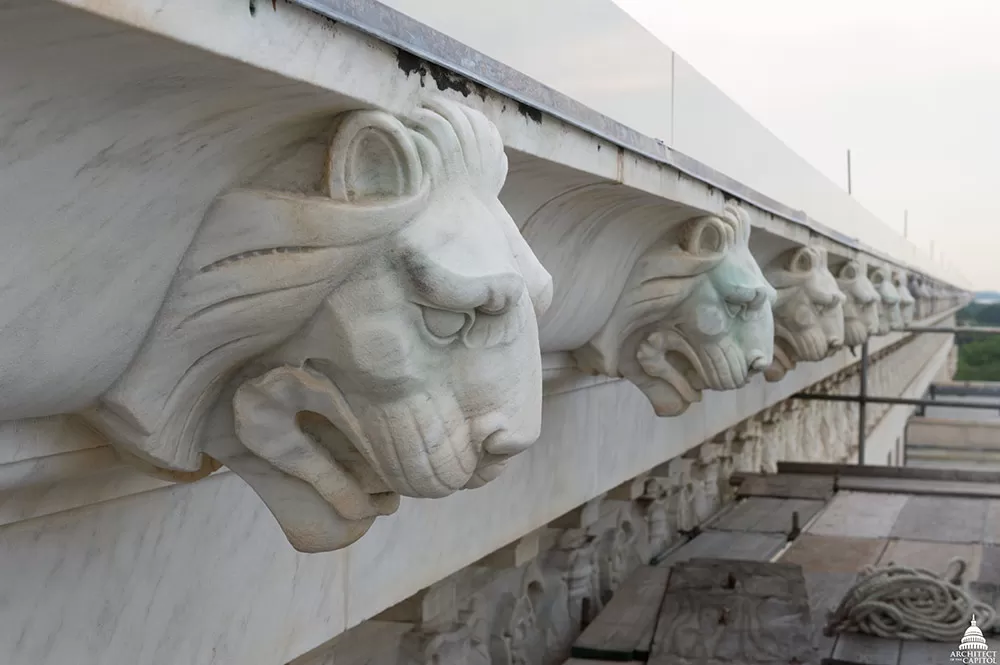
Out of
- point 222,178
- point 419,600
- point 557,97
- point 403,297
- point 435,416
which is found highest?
point 557,97

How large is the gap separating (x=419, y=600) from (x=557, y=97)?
3.88 ft

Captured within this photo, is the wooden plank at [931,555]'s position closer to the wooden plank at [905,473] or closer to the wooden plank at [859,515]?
the wooden plank at [859,515]

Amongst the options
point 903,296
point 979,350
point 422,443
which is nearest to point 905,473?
point 903,296

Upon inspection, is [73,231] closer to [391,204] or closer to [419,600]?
[391,204]

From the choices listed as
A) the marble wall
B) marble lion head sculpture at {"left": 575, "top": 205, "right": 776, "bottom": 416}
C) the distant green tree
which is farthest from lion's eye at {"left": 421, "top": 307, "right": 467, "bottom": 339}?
the distant green tree

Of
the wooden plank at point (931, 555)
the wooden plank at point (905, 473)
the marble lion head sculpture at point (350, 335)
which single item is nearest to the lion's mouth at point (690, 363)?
the marble lion head sculpture at point (350, 335)

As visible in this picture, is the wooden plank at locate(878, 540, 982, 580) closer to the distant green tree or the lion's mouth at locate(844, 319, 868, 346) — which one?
the lion's mouth at locate(844, 319, 868, 346)

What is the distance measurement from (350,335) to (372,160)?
168 millimetres

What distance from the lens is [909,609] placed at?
323cm

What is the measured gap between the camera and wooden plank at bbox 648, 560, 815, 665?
293 centimetres

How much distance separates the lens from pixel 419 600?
237cm

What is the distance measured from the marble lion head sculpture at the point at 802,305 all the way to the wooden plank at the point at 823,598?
0.70 m

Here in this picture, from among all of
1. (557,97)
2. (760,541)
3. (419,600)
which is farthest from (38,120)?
(760,541)

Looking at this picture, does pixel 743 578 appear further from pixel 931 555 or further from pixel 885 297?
pixel 885 297
